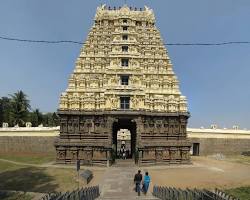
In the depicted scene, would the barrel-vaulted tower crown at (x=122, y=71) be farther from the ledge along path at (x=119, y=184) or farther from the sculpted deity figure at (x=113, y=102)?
the ledge along path at (x=119, y=184)

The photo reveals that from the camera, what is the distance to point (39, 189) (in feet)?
102

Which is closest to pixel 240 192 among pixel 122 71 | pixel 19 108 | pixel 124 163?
pixel 124 163

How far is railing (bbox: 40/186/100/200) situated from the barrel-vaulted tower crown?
22.0m

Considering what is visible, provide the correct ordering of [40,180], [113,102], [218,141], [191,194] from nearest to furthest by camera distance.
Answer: [191,194] < [40,180] < [113,102] < [218,141]

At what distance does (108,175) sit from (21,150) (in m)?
32.4

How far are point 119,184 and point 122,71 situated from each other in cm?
1975

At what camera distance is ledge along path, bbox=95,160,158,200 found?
2672 cm

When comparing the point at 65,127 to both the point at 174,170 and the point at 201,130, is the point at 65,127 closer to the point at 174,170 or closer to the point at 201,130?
the point at 174,170

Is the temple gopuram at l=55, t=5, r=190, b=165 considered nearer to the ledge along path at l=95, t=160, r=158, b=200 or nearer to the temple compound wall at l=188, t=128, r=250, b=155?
the ledge along path at l=95, t=160, r=158, b=200

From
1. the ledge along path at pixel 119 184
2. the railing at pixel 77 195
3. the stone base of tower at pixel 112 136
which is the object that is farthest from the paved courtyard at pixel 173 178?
the stone base of tower at pixel 112 136

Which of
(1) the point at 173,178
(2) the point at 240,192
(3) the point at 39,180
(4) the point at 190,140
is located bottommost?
(2) the point at 240,192

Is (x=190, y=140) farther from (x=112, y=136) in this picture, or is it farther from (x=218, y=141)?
(x=112, y=136)

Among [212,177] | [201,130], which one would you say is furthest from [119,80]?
[201,130]

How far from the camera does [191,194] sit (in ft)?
64.3
